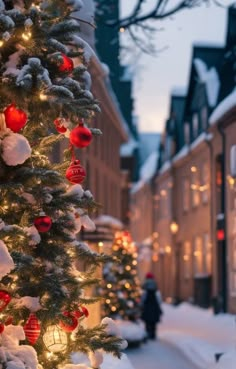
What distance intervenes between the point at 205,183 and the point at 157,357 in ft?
51.2

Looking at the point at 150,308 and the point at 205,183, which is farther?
the point at 205,183

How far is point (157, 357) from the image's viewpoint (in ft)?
51.5

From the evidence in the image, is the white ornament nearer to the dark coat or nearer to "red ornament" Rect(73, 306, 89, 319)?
"red ornament" Rect(73, 306, 89, 319)

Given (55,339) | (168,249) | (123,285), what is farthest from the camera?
(168,249)

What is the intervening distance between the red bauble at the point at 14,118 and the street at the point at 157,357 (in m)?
8.99

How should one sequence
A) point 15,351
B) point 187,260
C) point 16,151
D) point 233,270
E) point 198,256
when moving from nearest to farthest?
point 15,351, point 16,151, point 233,270, point 198,256, point 187,260

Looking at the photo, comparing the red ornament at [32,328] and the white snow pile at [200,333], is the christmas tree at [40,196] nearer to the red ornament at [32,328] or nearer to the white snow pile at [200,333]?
the red ornament at [32,328]

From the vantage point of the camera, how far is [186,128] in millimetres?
36438

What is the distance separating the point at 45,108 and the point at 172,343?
13.7m

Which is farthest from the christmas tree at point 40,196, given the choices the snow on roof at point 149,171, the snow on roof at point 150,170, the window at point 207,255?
→ the snow on roof at point 150,170

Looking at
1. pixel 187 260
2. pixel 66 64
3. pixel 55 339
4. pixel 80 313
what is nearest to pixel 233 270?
pixel 187 260

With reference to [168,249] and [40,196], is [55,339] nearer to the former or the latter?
[40,196]

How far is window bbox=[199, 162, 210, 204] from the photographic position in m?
30.1


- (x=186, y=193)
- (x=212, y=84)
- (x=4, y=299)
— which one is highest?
(x=212, y=84)
